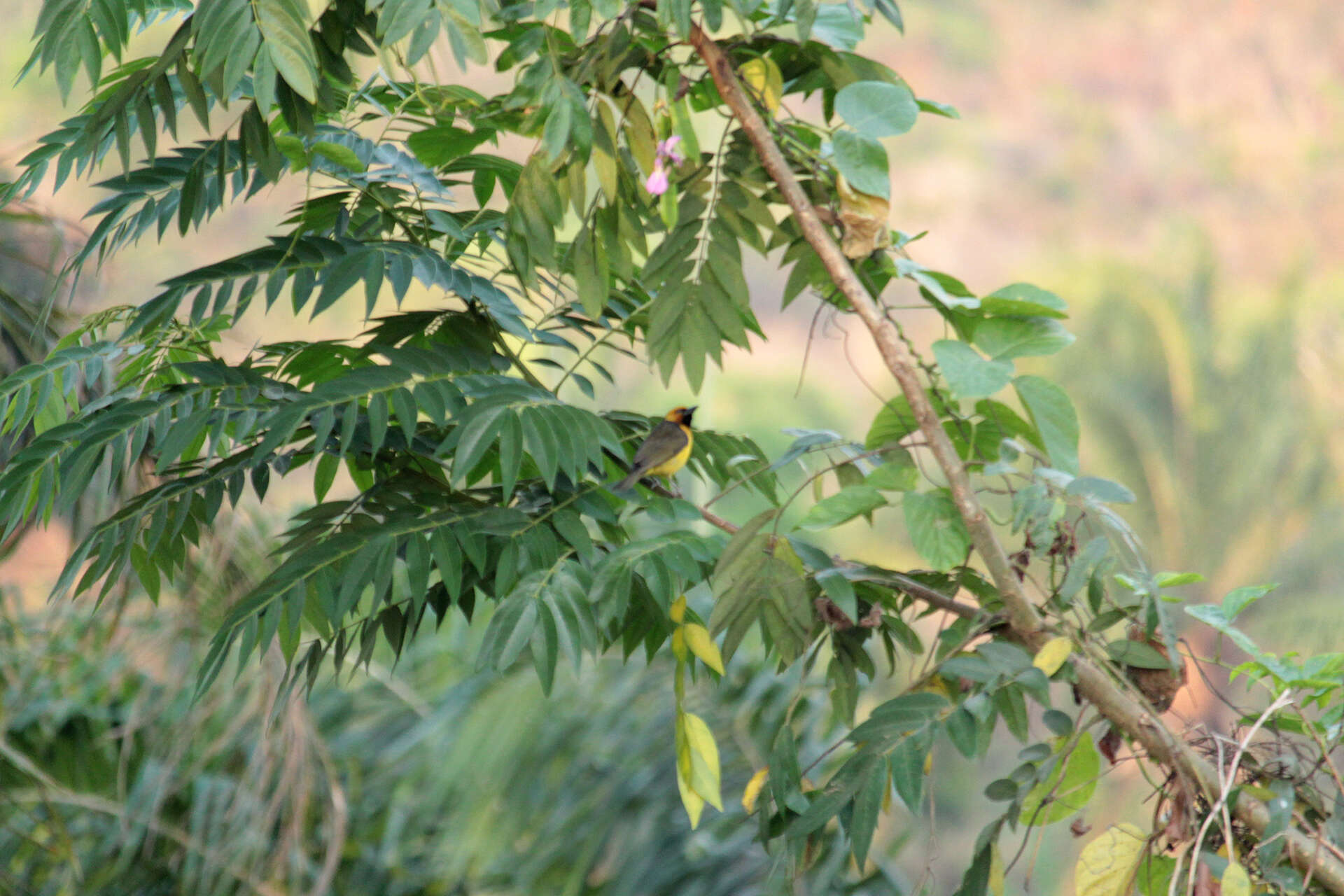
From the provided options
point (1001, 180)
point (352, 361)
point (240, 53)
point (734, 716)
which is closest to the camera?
point (240, 53)

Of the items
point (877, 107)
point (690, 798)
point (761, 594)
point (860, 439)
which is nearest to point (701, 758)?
point (690, 798)

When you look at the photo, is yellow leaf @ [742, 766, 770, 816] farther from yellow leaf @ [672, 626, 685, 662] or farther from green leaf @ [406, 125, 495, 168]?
green leaf @ [406, 125, 495, 168]

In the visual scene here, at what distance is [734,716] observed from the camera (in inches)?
99.4

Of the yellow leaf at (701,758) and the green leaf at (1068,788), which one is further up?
the yellow leaf at (701,758)

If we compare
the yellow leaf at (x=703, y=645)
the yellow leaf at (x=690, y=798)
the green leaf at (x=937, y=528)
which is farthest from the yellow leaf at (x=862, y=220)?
the yellow leaf at (x=690, y=798)

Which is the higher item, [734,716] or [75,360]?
[75,360]

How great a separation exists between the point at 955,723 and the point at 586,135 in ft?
1.88

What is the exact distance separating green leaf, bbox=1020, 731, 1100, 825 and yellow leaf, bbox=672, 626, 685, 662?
1.04 ft

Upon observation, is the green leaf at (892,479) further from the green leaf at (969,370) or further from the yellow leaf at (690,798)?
the yellow leaf at (690,798)

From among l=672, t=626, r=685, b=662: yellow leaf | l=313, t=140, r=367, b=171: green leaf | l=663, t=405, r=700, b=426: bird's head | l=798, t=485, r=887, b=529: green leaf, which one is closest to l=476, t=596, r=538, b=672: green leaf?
l=672, t=626, r=685, b=662: yellow leaf

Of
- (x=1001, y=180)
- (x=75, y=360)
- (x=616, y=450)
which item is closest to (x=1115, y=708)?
(x=616, y=450)

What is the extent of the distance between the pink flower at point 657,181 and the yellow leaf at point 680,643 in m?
0.41

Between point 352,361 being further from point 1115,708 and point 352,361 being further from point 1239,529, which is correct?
point 1239,529

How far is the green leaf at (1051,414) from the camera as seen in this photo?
936 mm
